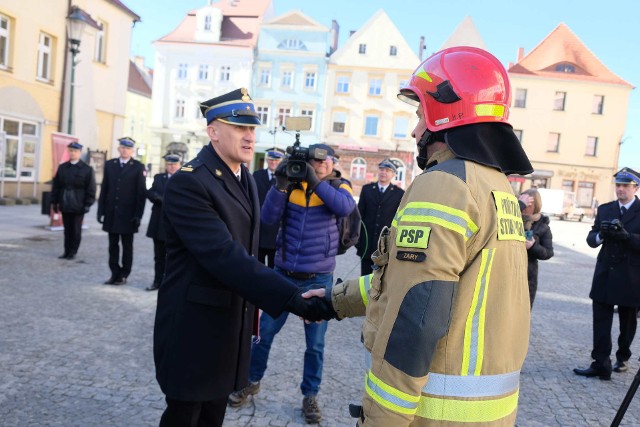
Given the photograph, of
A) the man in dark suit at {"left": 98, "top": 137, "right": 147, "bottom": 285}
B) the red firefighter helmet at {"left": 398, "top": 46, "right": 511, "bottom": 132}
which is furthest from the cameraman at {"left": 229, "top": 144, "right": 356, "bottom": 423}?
the man in dark suit at {"left": 98, "top": 137, "right": 147, "bottom": 285}

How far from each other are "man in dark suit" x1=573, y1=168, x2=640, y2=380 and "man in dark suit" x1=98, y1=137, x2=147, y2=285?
20.0 ft

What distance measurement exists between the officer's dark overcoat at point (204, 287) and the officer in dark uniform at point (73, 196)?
7.73 m

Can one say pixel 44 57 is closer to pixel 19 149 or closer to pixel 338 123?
pixel 19 149

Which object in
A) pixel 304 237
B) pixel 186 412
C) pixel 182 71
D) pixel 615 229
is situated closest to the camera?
pixel 186 412

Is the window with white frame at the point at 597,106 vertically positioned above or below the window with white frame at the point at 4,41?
above

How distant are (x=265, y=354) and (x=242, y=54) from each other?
1472 inches

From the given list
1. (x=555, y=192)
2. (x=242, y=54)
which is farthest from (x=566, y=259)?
(x=242, y=54)

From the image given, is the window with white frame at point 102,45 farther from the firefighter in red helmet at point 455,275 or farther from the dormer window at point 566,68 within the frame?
the dormer window at point 566,68

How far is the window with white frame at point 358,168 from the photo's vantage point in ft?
131

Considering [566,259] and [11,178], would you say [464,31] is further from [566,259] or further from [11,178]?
[11,178]

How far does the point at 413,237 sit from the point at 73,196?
9146 mm

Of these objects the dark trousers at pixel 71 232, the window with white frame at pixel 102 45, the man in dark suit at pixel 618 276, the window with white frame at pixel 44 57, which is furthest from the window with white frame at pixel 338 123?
the man in dark suit at pixel 618 276

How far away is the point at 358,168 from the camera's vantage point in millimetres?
40125

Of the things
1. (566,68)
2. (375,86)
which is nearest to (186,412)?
(375,86)
